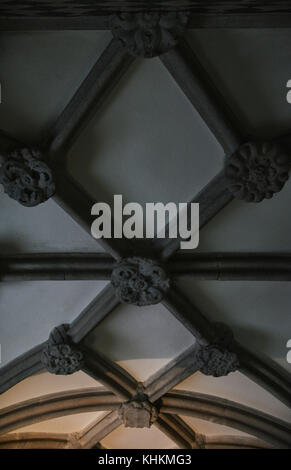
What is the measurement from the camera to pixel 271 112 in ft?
14.0

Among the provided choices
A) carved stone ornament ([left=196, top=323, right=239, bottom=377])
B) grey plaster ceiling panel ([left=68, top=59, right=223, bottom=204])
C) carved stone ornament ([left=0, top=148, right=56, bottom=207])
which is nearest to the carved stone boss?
carved stone ornament ([left=196, top=323, right=239, bottom=377])

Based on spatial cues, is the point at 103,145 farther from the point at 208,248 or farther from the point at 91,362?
the point at 91,362

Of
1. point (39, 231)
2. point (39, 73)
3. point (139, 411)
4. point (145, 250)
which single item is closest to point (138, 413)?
point (139, 411)

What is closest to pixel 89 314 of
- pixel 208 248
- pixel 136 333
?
pixel 136 333

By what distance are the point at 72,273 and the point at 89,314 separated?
63 centimetres

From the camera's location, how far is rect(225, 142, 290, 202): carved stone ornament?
4.08 m

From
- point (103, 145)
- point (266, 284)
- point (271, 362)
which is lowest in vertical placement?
point (271, 362)

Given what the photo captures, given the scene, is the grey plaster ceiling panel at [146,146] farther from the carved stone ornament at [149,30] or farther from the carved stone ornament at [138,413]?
the carved stone ornament at [138,413]

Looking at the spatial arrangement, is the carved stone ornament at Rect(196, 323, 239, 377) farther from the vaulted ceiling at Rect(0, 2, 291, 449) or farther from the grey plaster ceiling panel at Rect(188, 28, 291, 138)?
the grey plaster ceiling panel at Rect(188, 28, 291, 138)

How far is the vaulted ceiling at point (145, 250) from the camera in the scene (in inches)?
158

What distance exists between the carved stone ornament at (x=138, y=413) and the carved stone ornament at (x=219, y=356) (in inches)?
44.0

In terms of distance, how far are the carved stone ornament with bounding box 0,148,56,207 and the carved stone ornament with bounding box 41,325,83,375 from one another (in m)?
1.89

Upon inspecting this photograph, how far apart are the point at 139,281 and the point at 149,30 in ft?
7.33

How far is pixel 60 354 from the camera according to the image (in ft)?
18.3
